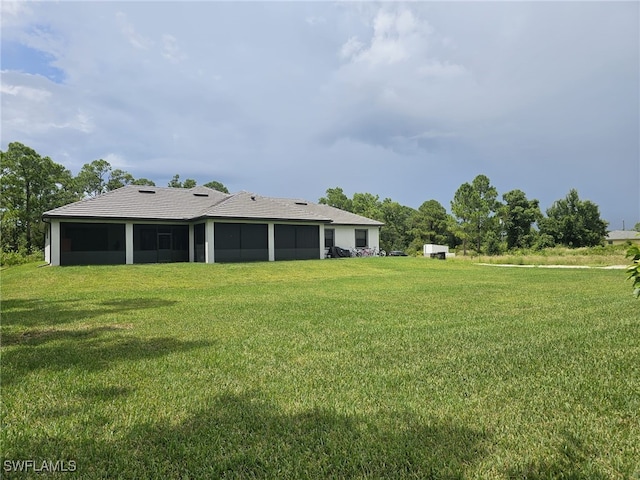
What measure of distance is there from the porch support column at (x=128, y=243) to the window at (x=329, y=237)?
14656 mm

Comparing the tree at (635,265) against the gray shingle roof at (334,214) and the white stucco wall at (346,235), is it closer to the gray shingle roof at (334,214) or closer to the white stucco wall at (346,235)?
the white stucco wall at (346,235)

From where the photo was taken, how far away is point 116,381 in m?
4.15

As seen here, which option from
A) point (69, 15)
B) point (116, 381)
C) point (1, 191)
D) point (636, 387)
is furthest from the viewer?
point (1, 191)

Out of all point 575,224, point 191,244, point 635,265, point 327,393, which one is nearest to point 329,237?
point 191,244

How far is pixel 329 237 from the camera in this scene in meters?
31.9

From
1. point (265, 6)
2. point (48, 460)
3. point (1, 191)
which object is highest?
point (265, 6)

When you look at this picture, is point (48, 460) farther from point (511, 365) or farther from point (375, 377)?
point (511, 365)

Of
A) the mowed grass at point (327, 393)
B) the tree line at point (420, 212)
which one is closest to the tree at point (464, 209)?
the tree line at point (420, 212)

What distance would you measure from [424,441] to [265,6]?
1270cm

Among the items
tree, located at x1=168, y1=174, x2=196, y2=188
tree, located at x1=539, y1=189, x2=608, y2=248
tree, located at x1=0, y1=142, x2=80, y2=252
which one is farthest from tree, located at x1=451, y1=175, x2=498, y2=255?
tree, located at x1=0, y1=142, x2=80, y2=252

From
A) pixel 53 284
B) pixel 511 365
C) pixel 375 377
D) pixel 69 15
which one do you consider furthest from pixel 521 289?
pixel 53 284

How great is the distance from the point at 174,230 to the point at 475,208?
32240 mm

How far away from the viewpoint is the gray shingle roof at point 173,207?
21.8 meters

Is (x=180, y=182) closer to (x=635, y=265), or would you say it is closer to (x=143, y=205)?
(x=143, y=205)
